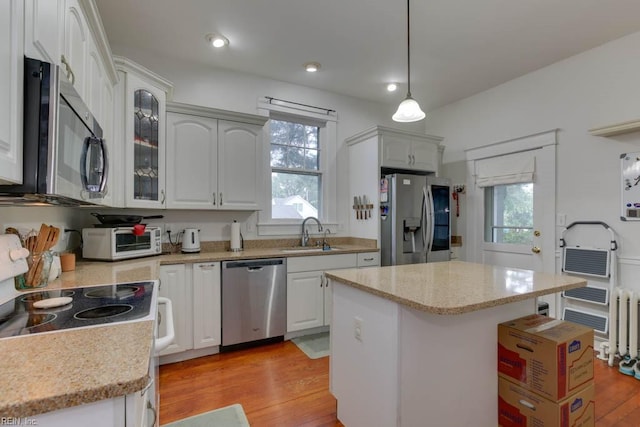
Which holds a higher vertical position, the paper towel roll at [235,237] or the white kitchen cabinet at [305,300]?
the paper towel roll at [235,237]

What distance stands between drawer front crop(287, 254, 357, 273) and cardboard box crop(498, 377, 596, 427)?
182 cm

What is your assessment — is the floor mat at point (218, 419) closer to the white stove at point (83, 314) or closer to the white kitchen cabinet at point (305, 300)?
the white stove at point (83, 314)

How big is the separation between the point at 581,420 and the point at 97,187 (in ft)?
8.59

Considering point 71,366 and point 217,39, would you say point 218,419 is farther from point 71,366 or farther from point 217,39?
point 217,39

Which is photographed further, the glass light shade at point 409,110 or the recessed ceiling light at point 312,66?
the recessed ceiling light at point 312,66

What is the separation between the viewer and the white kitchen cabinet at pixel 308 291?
3.02 metres

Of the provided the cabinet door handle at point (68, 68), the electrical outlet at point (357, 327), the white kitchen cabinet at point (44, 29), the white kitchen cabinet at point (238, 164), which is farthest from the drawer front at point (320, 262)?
the white kitchen cabinet at point (44, 29)

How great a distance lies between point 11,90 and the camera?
2.88ft

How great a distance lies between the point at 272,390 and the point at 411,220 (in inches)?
88.2

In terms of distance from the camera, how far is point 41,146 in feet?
3.12

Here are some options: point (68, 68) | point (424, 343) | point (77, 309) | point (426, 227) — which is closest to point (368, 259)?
point (426, 227)

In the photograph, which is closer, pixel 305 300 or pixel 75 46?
pixel 75 46

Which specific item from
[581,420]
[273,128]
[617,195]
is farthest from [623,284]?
[273,128]

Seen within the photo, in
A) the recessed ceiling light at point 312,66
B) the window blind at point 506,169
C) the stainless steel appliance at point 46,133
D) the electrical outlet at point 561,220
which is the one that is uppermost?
the recessed ceiling light at point 312,66
